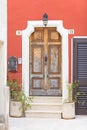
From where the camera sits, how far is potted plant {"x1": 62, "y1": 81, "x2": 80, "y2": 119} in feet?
44.2

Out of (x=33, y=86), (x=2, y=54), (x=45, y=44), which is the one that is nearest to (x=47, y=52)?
(x=45, y=44)

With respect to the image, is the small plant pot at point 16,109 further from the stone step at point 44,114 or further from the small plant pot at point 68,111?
the small plant pot at point 68,111

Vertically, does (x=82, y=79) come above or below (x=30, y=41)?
below

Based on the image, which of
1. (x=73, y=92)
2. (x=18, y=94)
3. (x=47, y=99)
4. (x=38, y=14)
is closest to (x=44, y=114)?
(x=47, y=99)

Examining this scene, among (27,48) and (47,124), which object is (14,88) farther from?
(47,124)

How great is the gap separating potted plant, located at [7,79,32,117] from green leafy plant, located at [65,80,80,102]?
1.25 m

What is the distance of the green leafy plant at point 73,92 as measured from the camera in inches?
544

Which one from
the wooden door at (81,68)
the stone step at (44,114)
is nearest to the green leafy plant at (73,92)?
the wooden door at (81,68)

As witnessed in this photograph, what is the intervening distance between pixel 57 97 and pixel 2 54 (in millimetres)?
4383

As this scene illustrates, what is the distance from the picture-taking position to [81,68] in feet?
46.1

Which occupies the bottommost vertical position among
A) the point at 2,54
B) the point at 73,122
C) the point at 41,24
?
the point at 73,122

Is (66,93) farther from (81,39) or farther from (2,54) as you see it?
(2,54)

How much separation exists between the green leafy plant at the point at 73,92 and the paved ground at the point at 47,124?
2.08 feet

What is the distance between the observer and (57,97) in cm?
1427
